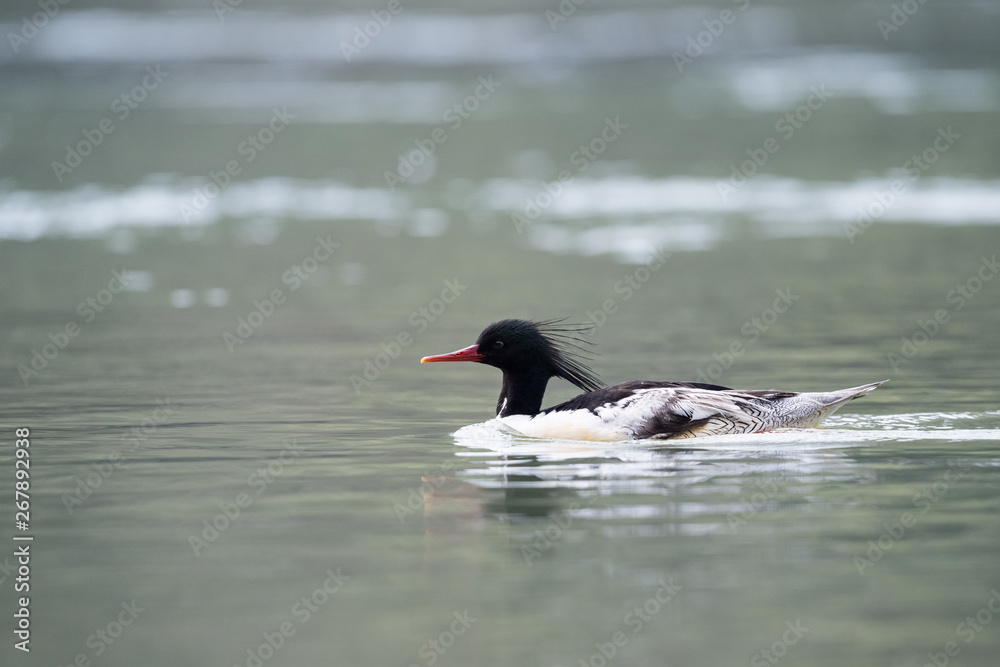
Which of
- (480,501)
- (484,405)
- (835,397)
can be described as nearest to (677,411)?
(835,397)

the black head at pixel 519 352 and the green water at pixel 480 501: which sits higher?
the black head at pixel 519 352

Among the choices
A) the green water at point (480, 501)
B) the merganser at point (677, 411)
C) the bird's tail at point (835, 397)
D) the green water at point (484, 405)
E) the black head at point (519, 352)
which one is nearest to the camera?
the green water at point (480, 501)

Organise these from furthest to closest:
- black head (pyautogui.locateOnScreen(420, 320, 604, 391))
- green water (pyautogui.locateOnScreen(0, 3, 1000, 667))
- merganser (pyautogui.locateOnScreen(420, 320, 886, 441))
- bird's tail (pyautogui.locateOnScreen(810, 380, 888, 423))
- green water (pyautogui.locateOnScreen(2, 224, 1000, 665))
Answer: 1. black head (pyautogui.locateOnScreen(420, 320, 604, 391))
2. merganser (pyautogui.locateOnScreen(420, 320, 886, 441))
3. bird's tail (pyautogui.locateOnScreen(810, 380, 888, 423))
4. green water (pyautogui.locateOnScreen(0, 3, 1000, 667))
5. green water (pyautogui.locateOnScreen(2, 224, 1000, 665))

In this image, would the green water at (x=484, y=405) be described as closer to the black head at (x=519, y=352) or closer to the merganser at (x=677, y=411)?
the merganser at (x=677, y=411)

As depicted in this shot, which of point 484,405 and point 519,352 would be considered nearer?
point 519,352

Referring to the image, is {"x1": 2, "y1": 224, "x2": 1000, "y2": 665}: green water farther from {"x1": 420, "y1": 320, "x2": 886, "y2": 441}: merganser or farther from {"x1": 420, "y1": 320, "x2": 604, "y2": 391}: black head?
{"x1": 420, "y1": 320, "x2": 604, "y2": 391}: black head

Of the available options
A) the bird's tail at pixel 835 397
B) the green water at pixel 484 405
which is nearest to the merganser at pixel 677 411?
the bird's tail at pixel 835 397

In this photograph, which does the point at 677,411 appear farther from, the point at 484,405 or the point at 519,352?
the point at 484,405

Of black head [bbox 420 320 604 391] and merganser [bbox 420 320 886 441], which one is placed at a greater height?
black head [bbox 420 320 604 391]

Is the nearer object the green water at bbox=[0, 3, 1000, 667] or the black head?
the green water at bbox=[0, 3, 1000, 667]

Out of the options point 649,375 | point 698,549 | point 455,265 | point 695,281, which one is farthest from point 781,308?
point 698,549

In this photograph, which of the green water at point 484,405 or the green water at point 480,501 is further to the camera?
the green water at point 484,405

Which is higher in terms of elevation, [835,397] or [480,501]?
[835,397]

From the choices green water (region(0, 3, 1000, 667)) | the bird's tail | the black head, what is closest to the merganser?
the bird's tail
